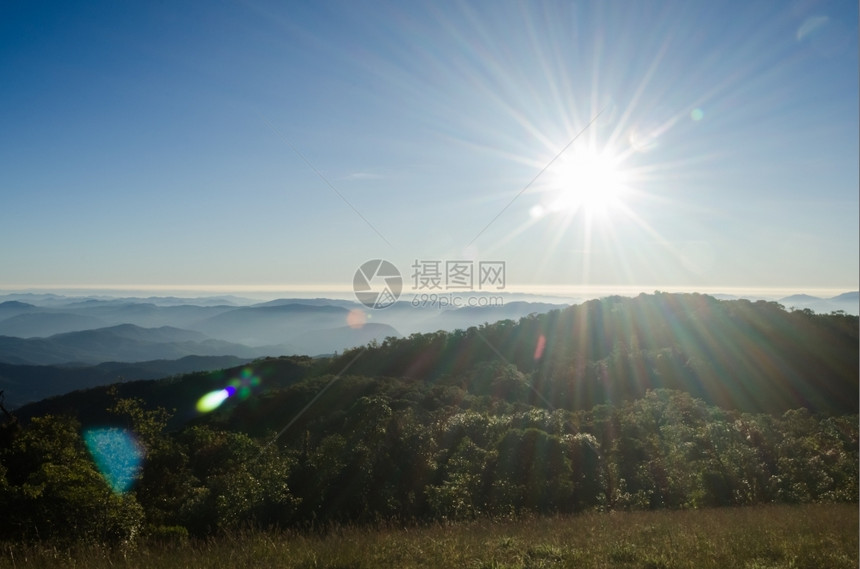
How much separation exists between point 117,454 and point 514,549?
16.8 m

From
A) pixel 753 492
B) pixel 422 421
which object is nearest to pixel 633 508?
pixel 753 492

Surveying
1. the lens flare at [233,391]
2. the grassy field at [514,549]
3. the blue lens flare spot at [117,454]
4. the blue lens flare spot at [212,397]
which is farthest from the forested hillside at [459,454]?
the blue lens flare spot at [212,397]

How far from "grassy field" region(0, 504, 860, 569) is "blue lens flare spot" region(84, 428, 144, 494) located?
7830 millimetres

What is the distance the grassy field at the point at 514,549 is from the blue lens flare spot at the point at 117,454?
7.83m

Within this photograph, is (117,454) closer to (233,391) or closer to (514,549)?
(514,549)

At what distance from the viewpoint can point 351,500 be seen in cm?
1672

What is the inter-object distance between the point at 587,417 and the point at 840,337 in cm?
4036

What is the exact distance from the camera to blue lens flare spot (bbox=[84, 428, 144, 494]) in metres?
17.0

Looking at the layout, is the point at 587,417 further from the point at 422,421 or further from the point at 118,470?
the point at 118,470

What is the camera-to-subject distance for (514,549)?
9.03 m

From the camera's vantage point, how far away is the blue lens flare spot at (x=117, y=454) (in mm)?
16969

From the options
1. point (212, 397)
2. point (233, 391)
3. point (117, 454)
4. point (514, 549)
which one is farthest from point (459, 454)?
point (212, 397)

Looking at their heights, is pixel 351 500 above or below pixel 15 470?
below

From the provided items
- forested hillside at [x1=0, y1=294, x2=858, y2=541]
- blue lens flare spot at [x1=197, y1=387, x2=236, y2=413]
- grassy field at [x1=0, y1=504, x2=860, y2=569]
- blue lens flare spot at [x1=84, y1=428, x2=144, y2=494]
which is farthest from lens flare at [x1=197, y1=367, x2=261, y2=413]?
grassy field at [x1=0, y1=504, x2=860, y2=569]
